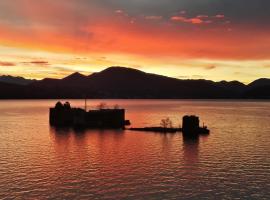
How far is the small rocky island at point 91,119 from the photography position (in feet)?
498

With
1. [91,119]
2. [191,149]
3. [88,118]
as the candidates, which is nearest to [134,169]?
[191,149]

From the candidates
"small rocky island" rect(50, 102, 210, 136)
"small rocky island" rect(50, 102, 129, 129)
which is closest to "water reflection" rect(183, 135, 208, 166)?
"small rocky island" rect(50, 102, 210, 136)

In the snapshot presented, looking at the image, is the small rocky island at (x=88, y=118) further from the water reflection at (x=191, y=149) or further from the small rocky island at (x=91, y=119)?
the water reflection at (x=191, y=149)

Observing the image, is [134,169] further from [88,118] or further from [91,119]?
[88,118]

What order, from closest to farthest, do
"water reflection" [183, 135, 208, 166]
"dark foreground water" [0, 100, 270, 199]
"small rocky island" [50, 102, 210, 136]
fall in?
"dark foreground water" [0, 100, 270, 199] → "water reflection" [183, 135, 208, 166] → "small rocky island" [50, 102, 210, 136]

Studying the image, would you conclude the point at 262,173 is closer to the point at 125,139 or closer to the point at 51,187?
the point at 51,187

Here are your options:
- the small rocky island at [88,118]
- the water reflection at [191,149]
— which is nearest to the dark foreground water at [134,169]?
the water reflection at [191,149]

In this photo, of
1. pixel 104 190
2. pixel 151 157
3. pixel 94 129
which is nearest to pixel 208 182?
pixel 104 190

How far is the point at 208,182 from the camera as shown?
2265 inches

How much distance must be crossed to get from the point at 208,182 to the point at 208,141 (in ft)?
171

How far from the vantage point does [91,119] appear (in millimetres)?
153125

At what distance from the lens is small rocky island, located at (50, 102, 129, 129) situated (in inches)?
5979

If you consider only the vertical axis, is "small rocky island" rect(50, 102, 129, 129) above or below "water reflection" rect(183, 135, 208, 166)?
above

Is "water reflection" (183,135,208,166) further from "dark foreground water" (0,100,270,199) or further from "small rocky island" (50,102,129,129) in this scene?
"small rocky island" (50,102,129,129)
